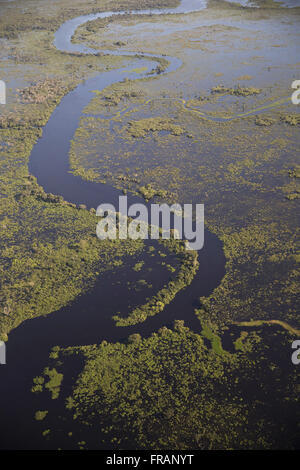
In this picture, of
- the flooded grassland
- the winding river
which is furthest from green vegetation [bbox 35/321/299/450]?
the winding river

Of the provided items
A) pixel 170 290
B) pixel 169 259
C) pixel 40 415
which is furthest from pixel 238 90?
pixel 40 415

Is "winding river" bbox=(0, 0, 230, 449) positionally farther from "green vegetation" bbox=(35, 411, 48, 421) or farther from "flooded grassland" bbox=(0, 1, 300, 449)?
"flooded grassland" bbox=(0, 1, 300, 449)

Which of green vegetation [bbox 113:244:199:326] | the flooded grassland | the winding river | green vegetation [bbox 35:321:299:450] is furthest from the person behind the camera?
green vegetation [bbox 113:244:199:326]

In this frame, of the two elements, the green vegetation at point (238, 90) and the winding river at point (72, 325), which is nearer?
the winding river at point (72, 325)

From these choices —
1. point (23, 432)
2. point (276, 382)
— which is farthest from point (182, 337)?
point (23, 432)

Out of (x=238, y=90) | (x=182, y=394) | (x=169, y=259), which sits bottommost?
(x=182, y=394)

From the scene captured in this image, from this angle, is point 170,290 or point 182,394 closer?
point 182,394

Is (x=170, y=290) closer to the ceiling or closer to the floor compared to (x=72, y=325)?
closer to the ceiling

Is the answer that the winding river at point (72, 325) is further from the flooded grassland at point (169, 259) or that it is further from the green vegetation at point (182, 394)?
the green vegetation at point (182, 394)

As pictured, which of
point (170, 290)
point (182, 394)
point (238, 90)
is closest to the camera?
point (182, 394)

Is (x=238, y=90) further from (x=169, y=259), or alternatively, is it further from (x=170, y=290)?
(x=170, y=290)

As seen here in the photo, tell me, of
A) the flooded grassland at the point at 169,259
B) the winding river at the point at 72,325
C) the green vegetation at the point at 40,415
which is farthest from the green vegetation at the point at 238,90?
the green vegetation at the point at 40,415
